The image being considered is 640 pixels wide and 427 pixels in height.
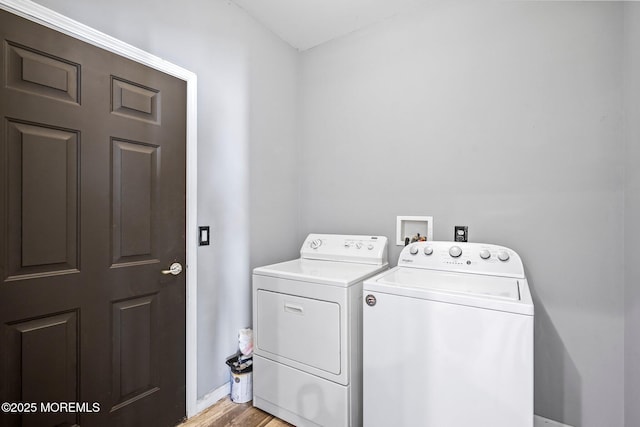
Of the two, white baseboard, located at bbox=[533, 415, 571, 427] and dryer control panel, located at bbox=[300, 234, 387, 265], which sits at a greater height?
dryer control panel, located at bbox=[300, 234, 387, 265]

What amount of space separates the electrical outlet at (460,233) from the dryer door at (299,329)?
900mm

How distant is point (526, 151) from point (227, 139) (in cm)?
180

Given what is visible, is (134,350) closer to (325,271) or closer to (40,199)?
(40,199)

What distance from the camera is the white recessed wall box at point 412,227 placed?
76.0 inches

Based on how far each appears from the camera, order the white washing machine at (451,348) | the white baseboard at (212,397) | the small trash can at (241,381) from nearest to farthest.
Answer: the white washing machine at (451,348)
the white baseboard at (212,397)
the small trash can at (241,381)

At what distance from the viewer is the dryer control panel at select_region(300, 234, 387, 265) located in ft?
6.47

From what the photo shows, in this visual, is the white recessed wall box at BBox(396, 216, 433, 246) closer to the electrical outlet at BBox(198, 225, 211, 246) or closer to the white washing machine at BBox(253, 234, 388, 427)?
the white washing machine at BBox(253, 234, 388, 427)

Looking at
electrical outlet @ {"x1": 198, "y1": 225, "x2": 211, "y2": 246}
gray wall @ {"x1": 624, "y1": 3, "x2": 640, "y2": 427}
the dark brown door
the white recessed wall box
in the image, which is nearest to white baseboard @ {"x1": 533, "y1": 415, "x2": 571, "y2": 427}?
gray wall @ {"x1": 624, "y1": 3, "x2": 640, "y2": 427}

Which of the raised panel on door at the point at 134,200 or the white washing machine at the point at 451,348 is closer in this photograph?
the white washing machine at the point at 451,348

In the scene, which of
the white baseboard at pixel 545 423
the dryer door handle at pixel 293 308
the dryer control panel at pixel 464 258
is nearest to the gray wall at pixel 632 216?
the white baseboard at pixel 545 423

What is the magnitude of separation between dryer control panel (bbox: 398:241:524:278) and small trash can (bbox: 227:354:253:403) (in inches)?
47.1

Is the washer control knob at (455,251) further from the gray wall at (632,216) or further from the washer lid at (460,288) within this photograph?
the gray wall at (632,216)

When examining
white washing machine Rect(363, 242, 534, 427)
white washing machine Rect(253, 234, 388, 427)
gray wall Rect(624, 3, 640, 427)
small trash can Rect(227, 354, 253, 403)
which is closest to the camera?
white washing machine Rect(363, 242, 534, 427)

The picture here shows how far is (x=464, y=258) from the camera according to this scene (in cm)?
165
